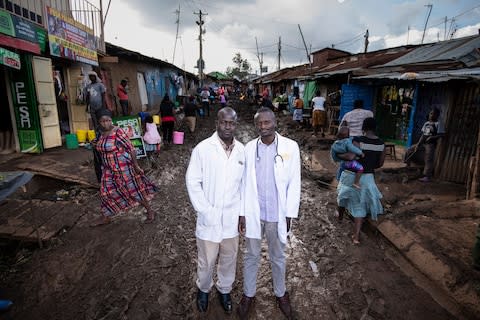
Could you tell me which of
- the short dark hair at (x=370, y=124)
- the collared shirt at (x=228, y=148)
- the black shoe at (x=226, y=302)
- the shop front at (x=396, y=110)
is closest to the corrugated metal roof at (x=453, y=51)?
the shop front at (x=396, y=110)

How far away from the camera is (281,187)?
269 centimetres

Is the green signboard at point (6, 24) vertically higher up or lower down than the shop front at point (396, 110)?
higher up

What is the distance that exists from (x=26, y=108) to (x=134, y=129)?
8.39 ft

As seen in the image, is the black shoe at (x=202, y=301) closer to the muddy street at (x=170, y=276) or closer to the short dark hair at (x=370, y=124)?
the muddy street at (x=170, y=276)

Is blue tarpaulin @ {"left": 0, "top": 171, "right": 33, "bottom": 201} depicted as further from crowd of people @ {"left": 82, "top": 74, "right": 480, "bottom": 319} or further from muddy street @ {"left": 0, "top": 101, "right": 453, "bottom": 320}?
crowd of people @ {"left": 82, "top": 74, "right": 480, "bottom": 319}

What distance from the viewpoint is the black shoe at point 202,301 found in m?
2.94

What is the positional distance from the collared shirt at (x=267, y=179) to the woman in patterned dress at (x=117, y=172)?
2.36 m

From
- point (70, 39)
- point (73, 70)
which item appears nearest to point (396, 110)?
point (70, 39)

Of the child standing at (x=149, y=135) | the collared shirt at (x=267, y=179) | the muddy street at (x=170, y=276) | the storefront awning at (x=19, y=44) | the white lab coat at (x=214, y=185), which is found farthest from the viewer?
the child standing at (x=149, y=135)

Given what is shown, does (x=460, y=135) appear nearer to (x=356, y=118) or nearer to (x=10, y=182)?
→ (x=356, y=118)

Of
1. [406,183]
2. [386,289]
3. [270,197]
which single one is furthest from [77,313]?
[406,183]

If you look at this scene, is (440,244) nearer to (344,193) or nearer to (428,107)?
(344,193)

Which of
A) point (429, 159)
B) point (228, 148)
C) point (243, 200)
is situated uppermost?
point (228, 148)

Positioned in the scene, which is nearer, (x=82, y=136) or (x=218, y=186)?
(x=218, y=186)
